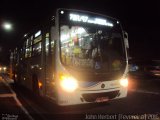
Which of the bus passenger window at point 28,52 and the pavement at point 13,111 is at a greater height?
the bus passenger window at point 28,52

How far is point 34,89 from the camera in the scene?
11.5 metres

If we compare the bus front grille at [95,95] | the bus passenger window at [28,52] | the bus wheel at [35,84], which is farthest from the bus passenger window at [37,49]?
the bus front grille at [95,95]

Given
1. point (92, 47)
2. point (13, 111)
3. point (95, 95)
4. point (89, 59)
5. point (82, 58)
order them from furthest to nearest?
point (13, 111)
point (92, 47)
point (95, 95)
point (89, 59)
point (82, 58)

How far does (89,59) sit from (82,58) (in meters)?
0.26

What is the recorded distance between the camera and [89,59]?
8.95 metres

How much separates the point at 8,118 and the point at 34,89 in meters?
3.26

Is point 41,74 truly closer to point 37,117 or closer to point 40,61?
point 40,61

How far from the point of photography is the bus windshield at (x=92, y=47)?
8.77 meters

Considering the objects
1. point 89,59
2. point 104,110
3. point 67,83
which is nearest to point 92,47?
point 89,59

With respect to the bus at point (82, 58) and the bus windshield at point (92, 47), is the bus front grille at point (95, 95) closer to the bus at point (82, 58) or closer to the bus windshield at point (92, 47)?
the bus at point (82, 58)

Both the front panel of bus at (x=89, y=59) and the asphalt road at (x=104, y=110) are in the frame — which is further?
the front panel of bus at (x=89, y=59)

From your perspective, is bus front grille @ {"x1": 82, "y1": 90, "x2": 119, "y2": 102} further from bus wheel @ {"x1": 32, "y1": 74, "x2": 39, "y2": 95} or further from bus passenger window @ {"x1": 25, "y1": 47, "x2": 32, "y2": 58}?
bus passenger window @ {"x1": 25, "y1": 47, "x2": 32, "y2": 58}

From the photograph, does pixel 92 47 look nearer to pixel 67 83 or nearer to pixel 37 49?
pixel 67 83

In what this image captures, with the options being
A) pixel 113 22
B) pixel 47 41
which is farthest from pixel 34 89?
pixel 113 22
